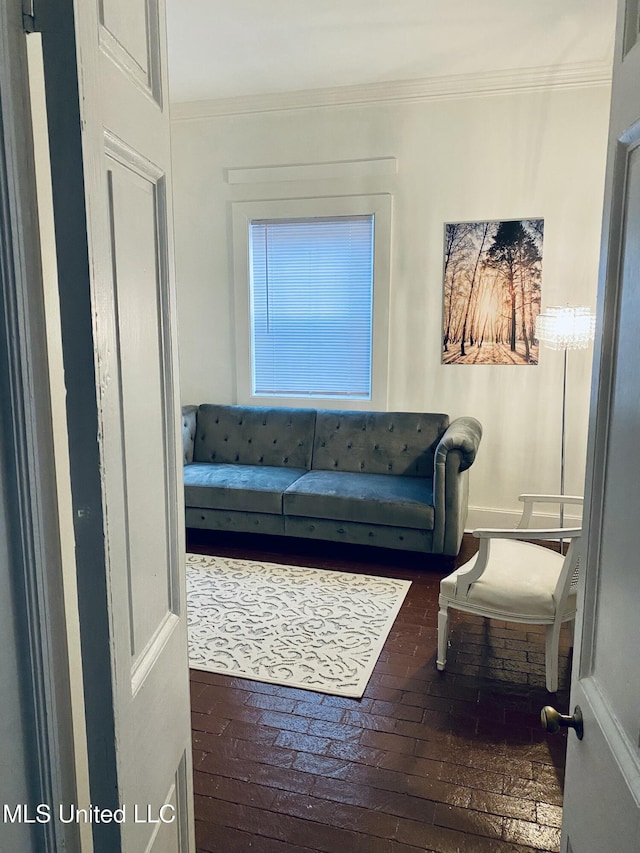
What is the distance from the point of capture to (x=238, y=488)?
3809 mm

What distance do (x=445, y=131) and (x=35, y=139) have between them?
12.5 ft

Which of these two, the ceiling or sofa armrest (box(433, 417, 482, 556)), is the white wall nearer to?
the ceiling

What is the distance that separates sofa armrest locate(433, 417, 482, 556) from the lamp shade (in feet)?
2.57

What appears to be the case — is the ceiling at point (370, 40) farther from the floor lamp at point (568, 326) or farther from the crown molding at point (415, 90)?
the floor lamp at point (568, 326)

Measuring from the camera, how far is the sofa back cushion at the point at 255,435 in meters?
4.29

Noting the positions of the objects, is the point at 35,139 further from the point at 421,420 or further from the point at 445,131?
the point at 445,131

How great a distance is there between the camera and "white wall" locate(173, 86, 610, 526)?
3.81 m

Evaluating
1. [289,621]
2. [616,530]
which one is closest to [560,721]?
[616,530]

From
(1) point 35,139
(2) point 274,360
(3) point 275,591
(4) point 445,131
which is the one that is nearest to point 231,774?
(3) point 275,591

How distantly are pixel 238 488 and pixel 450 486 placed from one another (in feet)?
4.30

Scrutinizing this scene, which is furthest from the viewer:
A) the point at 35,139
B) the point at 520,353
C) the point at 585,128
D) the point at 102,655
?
the point at 520,353

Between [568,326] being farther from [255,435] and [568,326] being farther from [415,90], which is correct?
[255,435]

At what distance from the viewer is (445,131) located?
13.0 ft

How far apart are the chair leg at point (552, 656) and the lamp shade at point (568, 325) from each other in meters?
1.79
